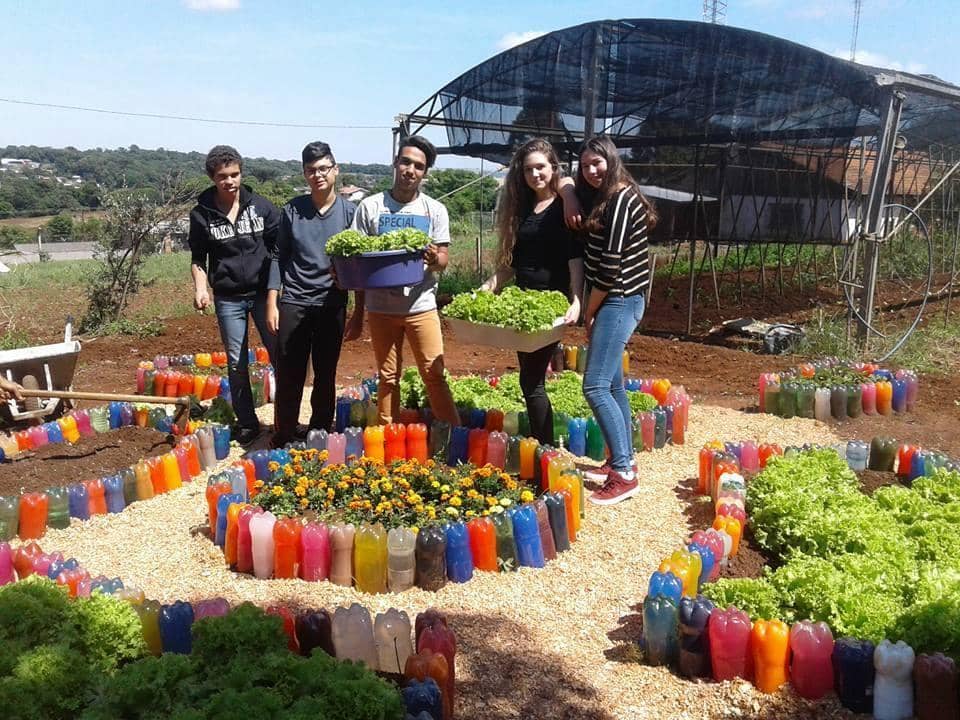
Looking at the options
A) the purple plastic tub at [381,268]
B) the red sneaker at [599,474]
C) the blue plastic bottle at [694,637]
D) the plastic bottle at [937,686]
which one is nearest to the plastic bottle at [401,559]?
the blue plastic bottle at [694,637]

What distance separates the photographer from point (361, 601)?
374cm

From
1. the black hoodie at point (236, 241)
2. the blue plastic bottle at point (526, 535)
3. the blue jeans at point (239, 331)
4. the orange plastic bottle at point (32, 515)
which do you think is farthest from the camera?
the blue jeans at point (239, 331)

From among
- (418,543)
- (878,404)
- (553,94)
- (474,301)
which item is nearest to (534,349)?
(474,301)

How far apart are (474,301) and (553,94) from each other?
8.64 meters

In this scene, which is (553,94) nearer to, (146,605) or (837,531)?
(837,531)

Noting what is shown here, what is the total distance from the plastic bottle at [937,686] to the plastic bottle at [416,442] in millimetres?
3235

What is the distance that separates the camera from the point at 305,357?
17.8ft

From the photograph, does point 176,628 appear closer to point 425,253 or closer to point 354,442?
point 354,442

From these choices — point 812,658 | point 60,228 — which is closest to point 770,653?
point 812,658

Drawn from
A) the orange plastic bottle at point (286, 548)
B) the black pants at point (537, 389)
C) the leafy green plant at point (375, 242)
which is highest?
the leafy green plant at point (375, 242)

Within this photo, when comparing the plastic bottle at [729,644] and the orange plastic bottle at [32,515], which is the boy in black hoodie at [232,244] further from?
the plastic bottle at [729,644]

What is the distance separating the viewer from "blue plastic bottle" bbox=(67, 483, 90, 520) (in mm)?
4660

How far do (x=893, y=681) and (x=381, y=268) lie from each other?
314 cm

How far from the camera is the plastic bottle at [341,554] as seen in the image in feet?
12.6
